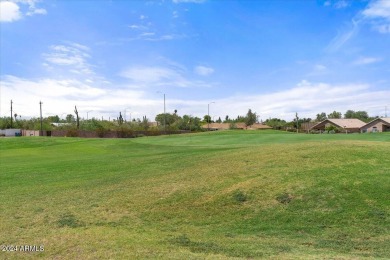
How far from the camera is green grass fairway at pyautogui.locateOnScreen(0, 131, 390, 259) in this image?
645 centimetres

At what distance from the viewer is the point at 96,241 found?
6875mm

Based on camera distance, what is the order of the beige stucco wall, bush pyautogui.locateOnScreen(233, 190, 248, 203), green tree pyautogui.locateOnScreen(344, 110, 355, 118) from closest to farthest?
bush pyautogui.locateOnScreen(233, 190, 248, 203)
the beige stucco wall
green tree pyautogui.locateOnScreen(344, 110, 355, 118)

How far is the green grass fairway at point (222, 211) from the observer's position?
6453 mm

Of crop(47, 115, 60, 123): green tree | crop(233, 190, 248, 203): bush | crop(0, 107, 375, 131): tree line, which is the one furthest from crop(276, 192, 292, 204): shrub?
crop(47, 115, 60, 123): green tree

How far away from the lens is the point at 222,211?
8828 millimetres

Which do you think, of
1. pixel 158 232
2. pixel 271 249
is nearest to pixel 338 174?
pixel 271 249

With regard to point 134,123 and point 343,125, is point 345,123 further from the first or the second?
point 134,123

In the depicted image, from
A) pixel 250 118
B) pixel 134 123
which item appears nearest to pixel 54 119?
pixel 134 123

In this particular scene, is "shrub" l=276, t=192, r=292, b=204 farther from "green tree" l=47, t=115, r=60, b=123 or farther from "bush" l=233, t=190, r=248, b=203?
"green tree" l=47, t=115, r=60, b=123

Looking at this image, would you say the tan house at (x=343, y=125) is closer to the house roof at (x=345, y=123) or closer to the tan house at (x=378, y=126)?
the house roof at (x=345, y=123)

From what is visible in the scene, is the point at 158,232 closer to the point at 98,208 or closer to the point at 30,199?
the point at 98,208

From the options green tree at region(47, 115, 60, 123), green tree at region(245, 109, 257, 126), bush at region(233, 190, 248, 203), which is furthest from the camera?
green tree at region(47, 115, 60, 123)

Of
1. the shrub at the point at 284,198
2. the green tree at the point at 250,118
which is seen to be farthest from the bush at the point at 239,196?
the green tree at the point at 250,118

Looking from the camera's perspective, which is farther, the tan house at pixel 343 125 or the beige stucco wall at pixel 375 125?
the tan house at pixel 343 125
